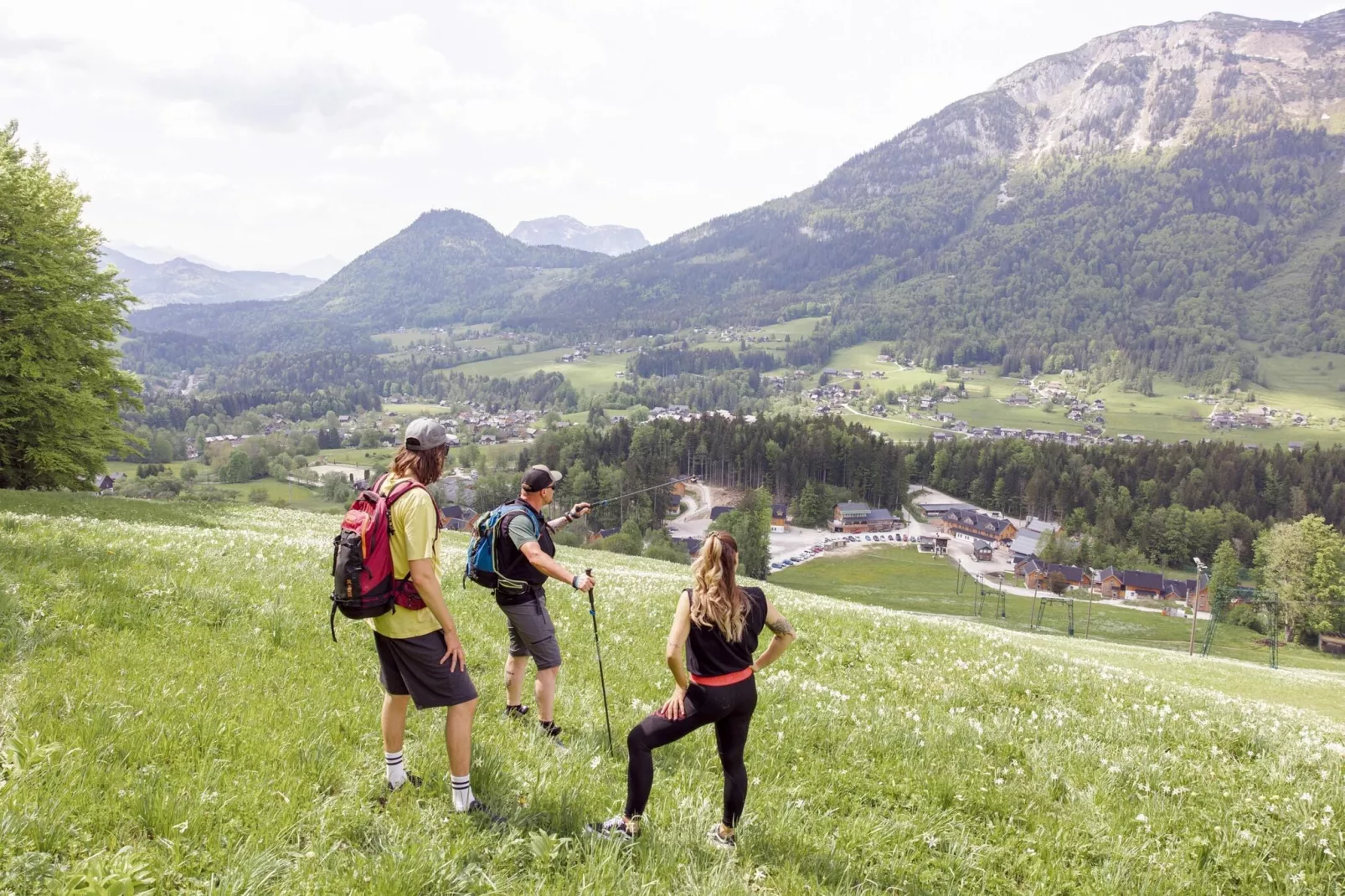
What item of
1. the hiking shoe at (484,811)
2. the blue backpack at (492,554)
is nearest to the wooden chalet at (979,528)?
the blue backpack at (492,554)

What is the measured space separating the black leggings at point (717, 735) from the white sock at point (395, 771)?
206cm

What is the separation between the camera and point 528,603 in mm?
8211

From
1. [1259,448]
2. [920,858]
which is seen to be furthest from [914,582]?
[920,858]

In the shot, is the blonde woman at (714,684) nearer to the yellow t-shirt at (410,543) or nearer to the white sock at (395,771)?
the white sock at (395,771)

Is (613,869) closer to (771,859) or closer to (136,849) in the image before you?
(771,859)

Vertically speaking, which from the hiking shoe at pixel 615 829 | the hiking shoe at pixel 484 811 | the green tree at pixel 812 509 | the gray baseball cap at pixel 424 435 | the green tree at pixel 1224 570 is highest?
the gray baseball cap at pixel 424 435

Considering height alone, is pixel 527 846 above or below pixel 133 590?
below

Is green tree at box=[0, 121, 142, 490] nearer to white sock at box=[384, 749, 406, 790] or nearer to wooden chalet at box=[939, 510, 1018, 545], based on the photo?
white sock at box=[384, 749, 406, 790]

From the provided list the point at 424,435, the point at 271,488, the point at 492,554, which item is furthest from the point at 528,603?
the point at 271,488

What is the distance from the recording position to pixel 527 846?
540 centimetres

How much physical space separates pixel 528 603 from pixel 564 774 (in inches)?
84.9

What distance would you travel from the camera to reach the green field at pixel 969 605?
93.8 metres

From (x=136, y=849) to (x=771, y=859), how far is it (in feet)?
Answer: 15.8

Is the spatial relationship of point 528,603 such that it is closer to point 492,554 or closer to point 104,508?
point 492,554
